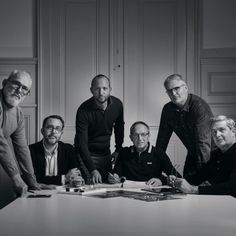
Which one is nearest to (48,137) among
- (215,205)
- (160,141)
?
(160,141)

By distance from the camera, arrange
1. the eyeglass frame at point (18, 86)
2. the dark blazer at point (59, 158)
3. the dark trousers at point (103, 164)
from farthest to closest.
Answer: the dark trousers at point (103, 164) → the dark blazer at point (59, 158) → the eyeglass frame at point (18, 86)

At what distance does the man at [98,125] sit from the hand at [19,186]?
3.95ft

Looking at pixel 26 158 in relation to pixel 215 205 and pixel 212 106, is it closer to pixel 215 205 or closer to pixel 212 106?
pixel 215 205

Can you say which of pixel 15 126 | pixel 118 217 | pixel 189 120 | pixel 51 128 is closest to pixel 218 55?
pixel 189 120

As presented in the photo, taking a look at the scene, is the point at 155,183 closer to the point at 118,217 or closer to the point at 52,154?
the point at 52,154

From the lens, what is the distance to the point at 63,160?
3932 millimetres

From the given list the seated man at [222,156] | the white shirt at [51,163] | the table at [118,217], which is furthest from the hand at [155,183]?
the white shirt at [51,163]

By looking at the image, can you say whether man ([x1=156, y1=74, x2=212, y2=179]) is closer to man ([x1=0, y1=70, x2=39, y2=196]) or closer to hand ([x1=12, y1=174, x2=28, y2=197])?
man ([x1=0, y1=70, x2=39, y2=196])

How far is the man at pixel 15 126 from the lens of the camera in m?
2.92

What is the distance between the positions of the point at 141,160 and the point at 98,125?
56cm

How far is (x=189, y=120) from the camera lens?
3980 mm

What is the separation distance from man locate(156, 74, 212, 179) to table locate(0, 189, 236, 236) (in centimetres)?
106

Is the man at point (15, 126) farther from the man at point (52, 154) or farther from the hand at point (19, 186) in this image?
the man at point (52, 154)

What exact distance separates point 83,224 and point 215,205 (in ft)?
2.71
